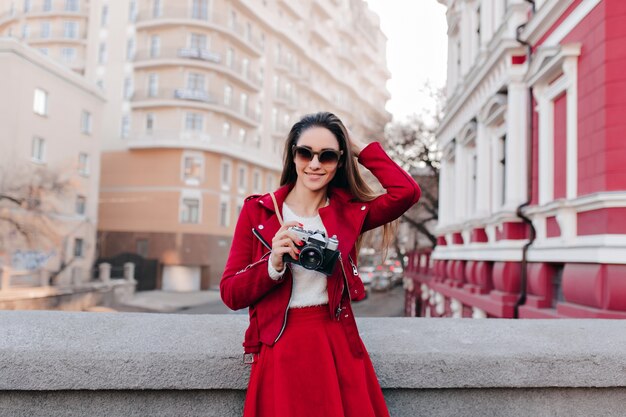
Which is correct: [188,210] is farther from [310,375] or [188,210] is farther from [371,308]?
[310,375]

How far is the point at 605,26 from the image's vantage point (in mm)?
6918

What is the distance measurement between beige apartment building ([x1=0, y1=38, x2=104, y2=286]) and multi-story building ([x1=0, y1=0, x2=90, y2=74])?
1219 cm

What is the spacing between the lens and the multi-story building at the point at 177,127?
132 feet

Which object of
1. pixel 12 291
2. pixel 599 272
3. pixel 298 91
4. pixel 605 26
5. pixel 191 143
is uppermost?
pixel 298 91

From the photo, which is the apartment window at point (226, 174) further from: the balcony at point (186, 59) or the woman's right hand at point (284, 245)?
the woman's right hand at point (284, 245)

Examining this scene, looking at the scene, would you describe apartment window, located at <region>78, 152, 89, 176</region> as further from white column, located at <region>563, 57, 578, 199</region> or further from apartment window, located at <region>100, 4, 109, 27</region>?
white column, located at <region>563, 57, 578, 199</region>

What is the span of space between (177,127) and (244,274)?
4077 cm

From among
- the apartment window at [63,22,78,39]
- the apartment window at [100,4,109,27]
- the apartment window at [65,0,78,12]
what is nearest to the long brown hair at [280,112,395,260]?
the apartment window at [100,4,109,27]

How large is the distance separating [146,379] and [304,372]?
848mm

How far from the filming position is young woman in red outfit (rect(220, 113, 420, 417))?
188 centimetres

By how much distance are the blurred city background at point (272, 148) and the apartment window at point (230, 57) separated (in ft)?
0.83

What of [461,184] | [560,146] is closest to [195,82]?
[461,184]

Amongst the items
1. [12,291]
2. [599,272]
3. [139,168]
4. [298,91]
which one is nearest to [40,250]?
[12,291]

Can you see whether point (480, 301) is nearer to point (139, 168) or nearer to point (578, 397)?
point (578, 397)
